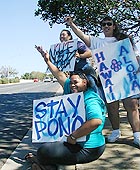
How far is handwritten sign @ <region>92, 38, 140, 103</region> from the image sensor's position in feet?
14.6

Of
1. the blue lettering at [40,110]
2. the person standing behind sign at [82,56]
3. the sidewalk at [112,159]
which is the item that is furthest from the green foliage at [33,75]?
the blue lettering at [40,110]

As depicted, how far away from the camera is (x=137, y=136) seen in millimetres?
5125

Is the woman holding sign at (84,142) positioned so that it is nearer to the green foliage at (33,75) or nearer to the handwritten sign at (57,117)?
the handwritten sign at (57,117)

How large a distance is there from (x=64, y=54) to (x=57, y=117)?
1.66 metres

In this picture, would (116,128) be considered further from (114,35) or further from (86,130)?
(86,130)

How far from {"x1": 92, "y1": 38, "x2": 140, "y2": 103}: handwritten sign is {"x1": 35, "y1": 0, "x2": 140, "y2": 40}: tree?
668 centimetres

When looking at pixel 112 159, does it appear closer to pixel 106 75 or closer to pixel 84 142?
pixel 106 75

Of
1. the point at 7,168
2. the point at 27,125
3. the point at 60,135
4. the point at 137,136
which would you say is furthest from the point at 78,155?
the point at 27,125

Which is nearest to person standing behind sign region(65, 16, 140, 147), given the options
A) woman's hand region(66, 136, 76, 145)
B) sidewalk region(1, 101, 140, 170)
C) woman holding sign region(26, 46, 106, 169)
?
sidewalk region(1, 101, 140, 170)

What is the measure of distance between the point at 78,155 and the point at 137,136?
83.4 inches

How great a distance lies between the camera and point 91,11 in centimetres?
1126

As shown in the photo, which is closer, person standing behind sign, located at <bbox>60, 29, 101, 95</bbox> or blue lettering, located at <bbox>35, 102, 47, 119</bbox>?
blue lettering, located at <bbox>35, 102, 47, 119</bbox>

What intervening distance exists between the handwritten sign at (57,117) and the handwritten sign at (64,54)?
50.1 inches

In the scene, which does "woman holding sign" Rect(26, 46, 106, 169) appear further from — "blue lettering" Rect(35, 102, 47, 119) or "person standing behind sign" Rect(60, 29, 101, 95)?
"person standing behind sign" Rect(60, 29, 101, 95)
